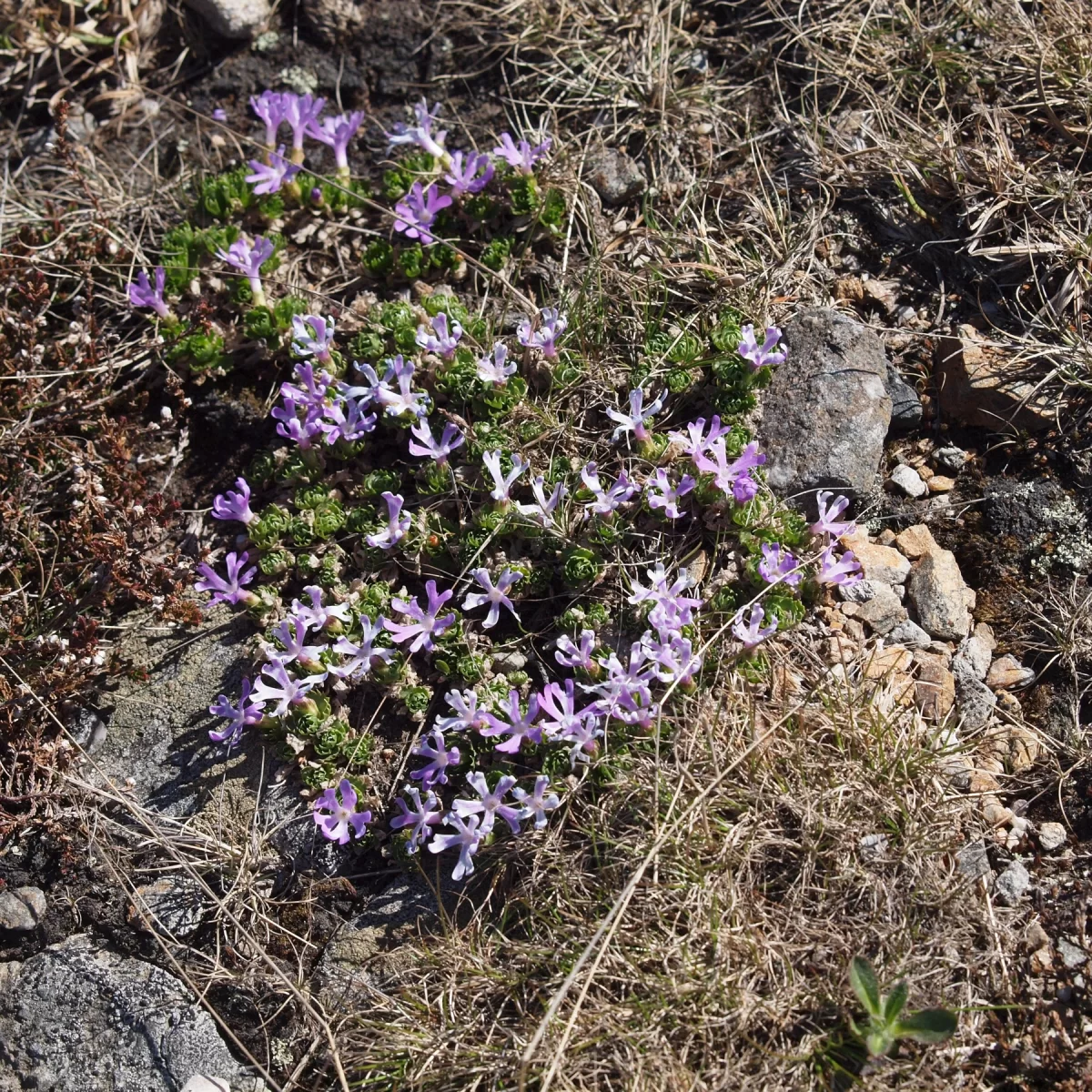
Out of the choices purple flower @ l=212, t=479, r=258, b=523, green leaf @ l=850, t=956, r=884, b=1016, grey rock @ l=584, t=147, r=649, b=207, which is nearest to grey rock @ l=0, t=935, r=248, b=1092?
purple flower @ l=212, t=479, r=258, b=523

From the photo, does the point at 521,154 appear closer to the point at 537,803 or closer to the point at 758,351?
the point at 758,351

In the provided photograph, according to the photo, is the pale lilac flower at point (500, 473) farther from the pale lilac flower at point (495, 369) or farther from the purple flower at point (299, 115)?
the purple flower at point (299, 115)

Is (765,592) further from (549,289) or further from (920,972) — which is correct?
(549,289)

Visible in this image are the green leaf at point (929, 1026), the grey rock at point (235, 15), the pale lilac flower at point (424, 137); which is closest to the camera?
the green leaf at point (929, 1026)

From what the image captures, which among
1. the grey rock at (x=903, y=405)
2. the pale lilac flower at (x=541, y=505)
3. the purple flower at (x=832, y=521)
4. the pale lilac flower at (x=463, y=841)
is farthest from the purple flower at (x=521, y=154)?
the pale lilac flower at (x=463, y=841)

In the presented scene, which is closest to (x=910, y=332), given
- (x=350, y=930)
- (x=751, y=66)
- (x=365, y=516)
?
(x=751, y=66)

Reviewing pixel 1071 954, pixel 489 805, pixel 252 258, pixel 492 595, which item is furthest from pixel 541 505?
pixel 1071 954

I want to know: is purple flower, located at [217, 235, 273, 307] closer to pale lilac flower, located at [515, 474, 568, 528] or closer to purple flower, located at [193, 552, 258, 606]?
purple flower, located at [193, 552, 258, 606]
